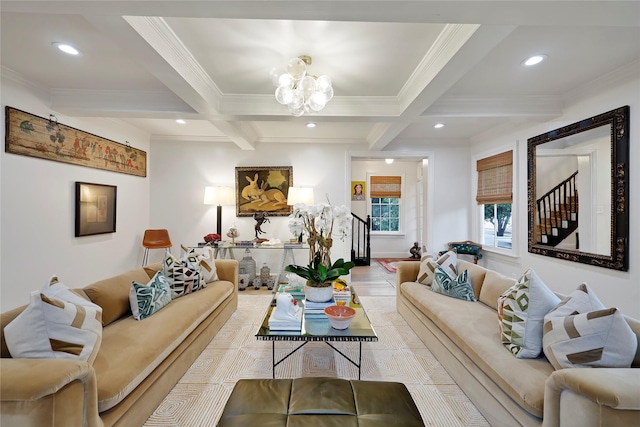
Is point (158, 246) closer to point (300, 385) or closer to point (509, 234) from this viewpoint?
point (300, 385)

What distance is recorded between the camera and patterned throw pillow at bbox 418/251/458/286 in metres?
2.94

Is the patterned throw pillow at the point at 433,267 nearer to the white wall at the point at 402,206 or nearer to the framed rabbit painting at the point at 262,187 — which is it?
the framed rabbit painting at the point at 262,187

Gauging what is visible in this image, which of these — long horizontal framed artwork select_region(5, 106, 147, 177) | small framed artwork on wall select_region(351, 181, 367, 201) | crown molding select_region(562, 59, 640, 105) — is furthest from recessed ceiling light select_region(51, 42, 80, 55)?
small framed artwork on wall select_region(351, 181, 367, 201)

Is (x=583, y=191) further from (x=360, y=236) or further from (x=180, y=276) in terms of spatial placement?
(x=360, y=236)

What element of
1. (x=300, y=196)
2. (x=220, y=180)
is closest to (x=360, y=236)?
(x=300, y=196)

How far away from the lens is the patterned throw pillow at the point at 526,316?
1.59 m

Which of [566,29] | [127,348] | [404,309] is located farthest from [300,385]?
[566,29]

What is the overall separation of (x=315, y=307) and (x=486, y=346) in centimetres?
121

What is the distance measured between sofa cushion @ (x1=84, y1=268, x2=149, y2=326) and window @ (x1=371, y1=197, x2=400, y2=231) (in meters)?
6.27

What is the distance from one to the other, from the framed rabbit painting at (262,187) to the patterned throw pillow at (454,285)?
2.91 metres

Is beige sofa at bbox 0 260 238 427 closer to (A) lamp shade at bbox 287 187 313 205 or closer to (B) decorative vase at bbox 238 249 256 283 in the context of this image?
(B) decorative vase at bbox 238 249 256 283

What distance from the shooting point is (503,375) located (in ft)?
4.85

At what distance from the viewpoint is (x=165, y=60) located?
2.01m

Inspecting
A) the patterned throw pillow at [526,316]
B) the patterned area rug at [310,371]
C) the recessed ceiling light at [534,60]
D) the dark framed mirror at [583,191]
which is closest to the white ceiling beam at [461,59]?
the recessed ceiling light at [534,60]
